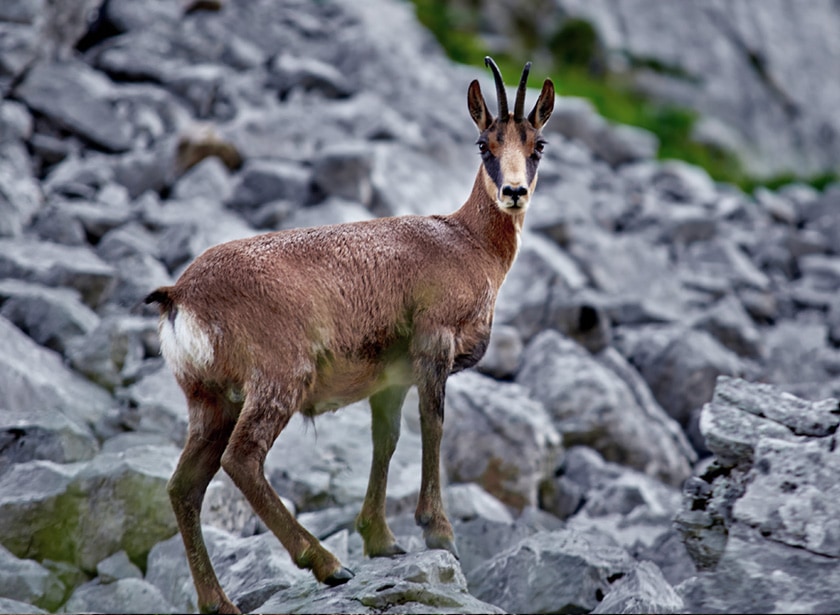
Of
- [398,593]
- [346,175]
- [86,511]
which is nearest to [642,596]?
[398,593]

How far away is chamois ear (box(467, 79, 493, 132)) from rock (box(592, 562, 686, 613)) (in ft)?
12.3

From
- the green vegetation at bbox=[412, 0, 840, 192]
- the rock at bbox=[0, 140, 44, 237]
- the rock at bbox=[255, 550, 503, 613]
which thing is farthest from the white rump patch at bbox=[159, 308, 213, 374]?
the green vegetation at bbox=[412, 0, 840, 192]

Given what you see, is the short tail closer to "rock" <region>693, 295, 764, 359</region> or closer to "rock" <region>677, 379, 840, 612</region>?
"rock" <region>677, 379, 840, 612</region>

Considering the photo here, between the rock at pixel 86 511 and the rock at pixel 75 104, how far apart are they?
10990 millimetres

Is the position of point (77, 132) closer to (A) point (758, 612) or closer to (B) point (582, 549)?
(B) point (582, 549)

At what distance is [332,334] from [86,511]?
8.63 feet

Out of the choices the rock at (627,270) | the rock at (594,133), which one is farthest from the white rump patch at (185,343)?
the rock at (594,133)

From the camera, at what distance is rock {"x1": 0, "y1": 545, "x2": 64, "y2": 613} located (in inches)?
271

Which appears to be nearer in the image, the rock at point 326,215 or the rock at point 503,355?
the rock at point 503,355

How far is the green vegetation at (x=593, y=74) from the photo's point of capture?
3152 centimetres

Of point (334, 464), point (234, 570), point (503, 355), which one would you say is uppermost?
point (503, 355)

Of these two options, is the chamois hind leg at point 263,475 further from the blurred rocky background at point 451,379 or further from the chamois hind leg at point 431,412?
the chamois hind leg at point 431,412

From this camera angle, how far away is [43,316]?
36.5ft

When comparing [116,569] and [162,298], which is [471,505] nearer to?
[116,569]
